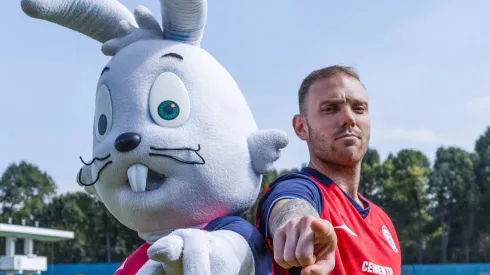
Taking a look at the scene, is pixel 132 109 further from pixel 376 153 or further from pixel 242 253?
pixel 376 153

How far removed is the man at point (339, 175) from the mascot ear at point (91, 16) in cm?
120

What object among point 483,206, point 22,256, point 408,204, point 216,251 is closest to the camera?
point 216,251

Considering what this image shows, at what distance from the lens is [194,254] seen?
2498 millimetres

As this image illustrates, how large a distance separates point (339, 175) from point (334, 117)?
0.89 feet

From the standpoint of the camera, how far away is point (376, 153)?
117ft

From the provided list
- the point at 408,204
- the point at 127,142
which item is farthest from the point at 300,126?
the point at 408,204

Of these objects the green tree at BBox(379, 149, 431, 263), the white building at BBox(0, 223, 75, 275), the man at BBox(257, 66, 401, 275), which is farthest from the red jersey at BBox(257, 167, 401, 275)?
the green tree at BBox(379, 149, 431, 263)

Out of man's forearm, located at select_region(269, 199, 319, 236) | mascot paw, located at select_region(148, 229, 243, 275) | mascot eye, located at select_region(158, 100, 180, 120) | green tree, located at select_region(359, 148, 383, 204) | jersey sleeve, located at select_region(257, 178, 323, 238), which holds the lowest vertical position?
mascot paw, located at select_region(148, 229, 243, 275)

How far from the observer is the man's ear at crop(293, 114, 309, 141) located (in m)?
3.04

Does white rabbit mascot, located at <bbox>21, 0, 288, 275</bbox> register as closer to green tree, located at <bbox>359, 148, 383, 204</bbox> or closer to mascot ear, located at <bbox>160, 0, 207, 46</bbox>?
mascot ear, located at <bbox>160, 0, 207, 46</bbox>

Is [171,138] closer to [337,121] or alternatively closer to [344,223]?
[337,121]

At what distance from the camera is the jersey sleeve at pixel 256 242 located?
2.88 metres

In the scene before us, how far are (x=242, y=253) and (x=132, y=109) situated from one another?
94 centimetres

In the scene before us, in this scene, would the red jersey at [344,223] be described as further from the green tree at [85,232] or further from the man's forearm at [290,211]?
the green tree at [85,232]
